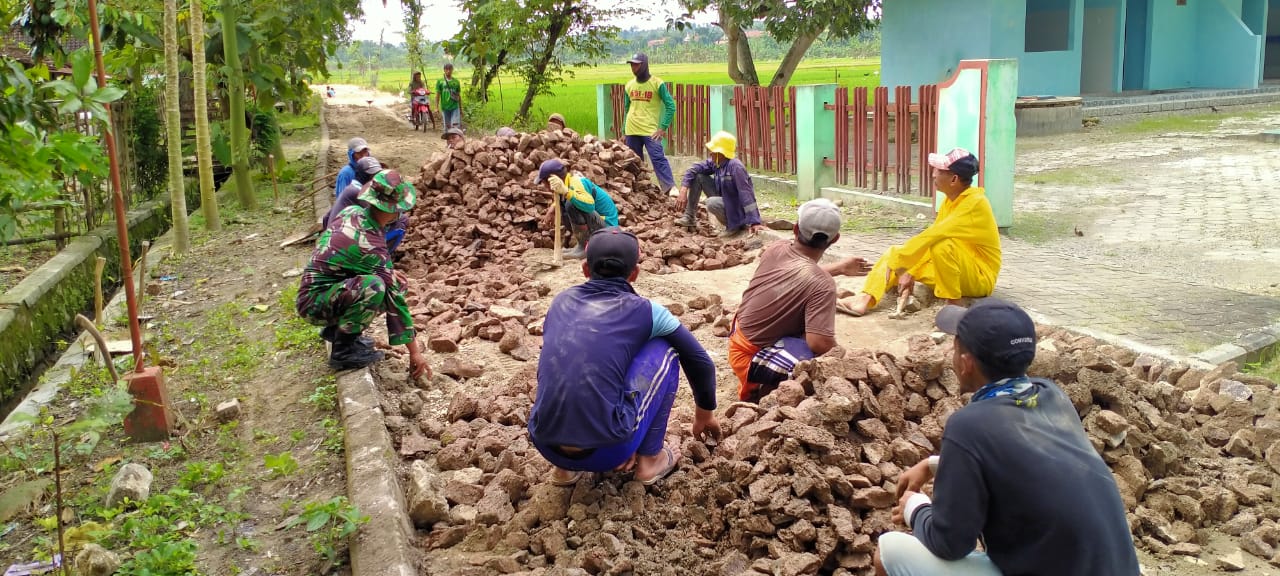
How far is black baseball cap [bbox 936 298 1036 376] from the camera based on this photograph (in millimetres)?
2393

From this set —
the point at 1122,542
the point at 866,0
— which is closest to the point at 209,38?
the point at 866,0

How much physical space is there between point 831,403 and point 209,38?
1041 cm

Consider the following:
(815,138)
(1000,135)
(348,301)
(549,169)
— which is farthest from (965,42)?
(348,301)

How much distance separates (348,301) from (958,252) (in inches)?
146

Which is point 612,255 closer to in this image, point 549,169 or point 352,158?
point 549,169

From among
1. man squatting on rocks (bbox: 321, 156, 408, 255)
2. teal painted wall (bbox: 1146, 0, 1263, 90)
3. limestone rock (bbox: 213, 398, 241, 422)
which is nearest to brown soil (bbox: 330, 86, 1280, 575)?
limestone rock (bbox: 213, 398, 241, 422)

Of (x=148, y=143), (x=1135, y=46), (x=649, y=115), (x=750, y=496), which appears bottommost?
(x=750, y=496)

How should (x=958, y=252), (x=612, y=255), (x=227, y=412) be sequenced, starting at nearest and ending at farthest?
(x=612, y=255) → (x=227, y=412) → (x=958, y=252)

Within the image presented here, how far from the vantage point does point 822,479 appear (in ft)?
11.2

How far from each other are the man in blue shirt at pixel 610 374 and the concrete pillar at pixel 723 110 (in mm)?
9754

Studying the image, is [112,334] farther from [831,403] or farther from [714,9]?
[714,9]

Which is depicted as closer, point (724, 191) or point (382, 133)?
point (724, 191)

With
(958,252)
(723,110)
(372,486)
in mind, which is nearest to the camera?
(372,486)

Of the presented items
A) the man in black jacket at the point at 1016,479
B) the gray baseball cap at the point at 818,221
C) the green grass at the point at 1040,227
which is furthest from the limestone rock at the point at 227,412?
the green grass at the point at 1040,227
